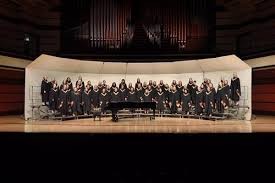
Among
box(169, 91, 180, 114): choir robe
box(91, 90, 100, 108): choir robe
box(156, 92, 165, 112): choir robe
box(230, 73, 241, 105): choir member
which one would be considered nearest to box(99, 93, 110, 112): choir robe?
box(91, 90, 100, 108): choir robe

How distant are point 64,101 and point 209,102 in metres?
4.80

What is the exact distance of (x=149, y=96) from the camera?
12320 millimetres

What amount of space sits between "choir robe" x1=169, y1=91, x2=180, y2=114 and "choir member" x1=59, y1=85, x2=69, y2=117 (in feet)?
12.2

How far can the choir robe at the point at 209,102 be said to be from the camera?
36.8 feet

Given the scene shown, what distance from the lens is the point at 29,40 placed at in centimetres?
1341

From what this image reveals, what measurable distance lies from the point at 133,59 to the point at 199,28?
10.2 ft

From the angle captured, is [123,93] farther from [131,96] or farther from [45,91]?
[45,91]

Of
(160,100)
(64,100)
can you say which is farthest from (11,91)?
(160,100)

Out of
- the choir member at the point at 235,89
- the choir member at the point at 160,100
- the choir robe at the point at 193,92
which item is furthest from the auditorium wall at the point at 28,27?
the choir member at the point at 235,89

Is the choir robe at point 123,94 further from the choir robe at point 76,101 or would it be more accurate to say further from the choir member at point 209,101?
the choir member at point 209,101

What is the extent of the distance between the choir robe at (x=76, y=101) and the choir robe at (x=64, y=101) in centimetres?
23

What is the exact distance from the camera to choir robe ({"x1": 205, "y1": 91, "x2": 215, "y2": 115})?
1122 cm

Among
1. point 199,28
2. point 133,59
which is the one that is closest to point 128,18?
point 133,59
